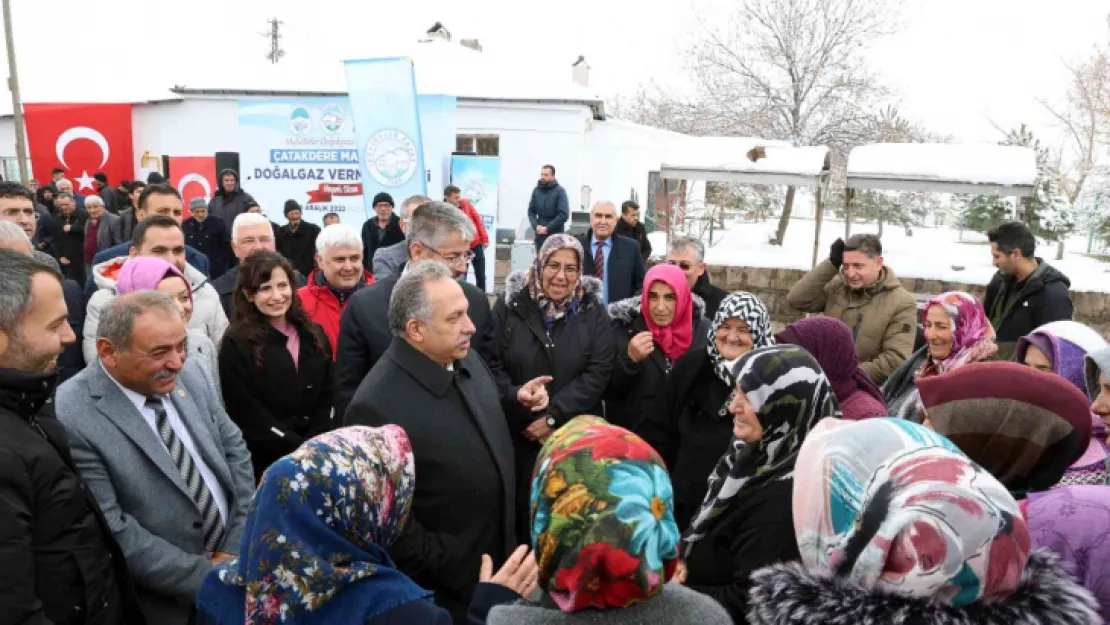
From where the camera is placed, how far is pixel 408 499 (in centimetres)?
198

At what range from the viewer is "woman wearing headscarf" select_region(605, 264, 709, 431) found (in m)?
4.11

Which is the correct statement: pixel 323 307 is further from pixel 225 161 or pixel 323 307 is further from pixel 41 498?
pixel 225 161

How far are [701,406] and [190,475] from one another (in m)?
1.87

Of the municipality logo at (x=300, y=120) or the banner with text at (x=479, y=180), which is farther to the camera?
the municipality logo at (x=300, y=120)

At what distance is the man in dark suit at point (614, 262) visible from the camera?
296 inches

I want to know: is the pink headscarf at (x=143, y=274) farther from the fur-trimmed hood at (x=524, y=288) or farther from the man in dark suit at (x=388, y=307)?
the fur-trimmed hood at (x=524, y=288)

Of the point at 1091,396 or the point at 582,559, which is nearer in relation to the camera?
the point at 582,559

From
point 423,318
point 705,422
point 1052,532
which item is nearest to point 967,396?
point 1052,532

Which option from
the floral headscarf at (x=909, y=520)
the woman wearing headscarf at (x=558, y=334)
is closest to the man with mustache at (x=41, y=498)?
the floral headscarf at (x=909, y=520)

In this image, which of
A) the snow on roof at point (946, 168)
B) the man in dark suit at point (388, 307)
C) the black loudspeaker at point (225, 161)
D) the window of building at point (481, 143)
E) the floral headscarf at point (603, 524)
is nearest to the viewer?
the floral headscarf at point (603, 524)

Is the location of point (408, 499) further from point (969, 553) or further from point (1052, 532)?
point (1052, 532)

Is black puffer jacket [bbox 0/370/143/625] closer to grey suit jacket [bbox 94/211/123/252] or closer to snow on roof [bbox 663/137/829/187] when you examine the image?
grey suit jacket [bbox 94/211/123/252]

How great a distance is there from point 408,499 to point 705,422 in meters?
1.42

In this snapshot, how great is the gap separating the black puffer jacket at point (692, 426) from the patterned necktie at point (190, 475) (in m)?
1.65
